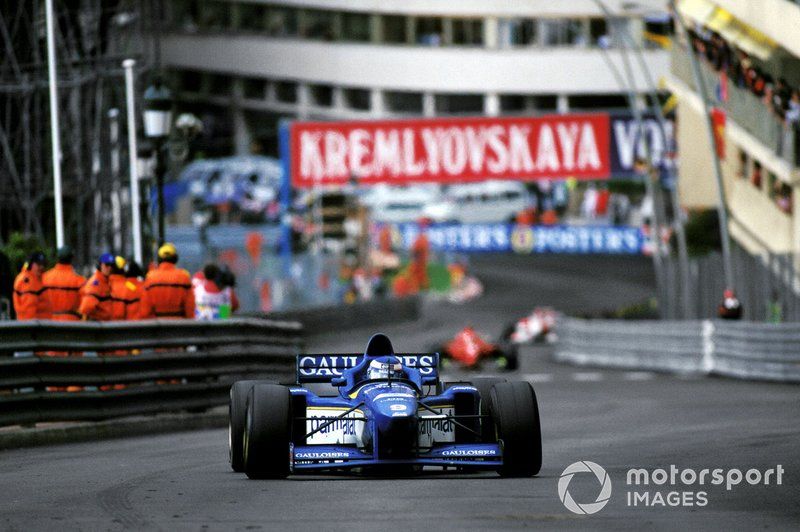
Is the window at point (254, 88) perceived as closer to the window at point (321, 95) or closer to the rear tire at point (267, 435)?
the window at point (321, 95)

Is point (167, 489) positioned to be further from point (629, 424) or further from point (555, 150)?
point (555, 150)

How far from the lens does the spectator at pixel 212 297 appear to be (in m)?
22.0

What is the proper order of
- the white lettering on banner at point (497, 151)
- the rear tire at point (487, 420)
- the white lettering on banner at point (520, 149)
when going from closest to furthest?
the rear tire at point (487, 420), the white lettering on banner at point (520, 149), the white lettering on banner at point (497, 151)

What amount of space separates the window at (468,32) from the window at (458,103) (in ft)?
7.87

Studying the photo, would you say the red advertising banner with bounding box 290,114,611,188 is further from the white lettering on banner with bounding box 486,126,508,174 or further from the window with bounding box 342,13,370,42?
the window with bounding box 342,13,370,42

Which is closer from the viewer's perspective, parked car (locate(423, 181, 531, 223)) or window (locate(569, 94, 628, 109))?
parked car (locate(423, 181, 531, 223))

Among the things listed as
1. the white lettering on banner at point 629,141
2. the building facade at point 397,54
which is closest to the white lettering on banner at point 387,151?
the white lettering on banner at point 629,141

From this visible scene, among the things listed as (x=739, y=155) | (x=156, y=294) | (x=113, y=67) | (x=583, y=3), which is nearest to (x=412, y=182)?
(x=739, y=155)

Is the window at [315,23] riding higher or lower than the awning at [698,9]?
higher

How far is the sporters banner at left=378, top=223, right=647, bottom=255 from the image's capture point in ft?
230

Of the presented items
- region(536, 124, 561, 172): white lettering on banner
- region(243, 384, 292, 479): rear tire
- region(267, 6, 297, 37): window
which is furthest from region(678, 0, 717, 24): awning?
region(267, 6, 297, 37): window

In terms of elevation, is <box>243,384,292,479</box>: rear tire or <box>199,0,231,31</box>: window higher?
<box>199,0,231,31</box>: window

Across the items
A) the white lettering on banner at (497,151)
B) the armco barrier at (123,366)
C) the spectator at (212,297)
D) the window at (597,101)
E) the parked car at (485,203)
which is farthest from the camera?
the window at (597,101)

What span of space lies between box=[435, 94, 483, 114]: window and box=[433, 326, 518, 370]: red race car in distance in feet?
180
